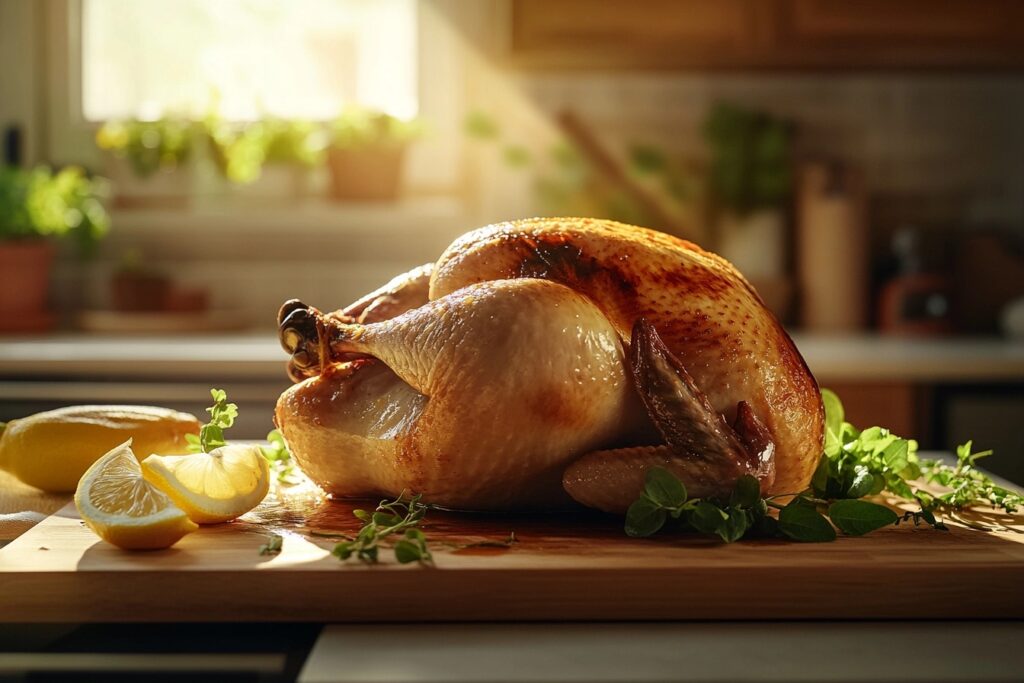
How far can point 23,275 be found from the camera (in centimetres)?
332

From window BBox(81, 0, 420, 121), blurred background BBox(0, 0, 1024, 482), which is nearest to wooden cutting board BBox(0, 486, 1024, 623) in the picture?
blurred background BBox(0, 0, 1024, 482)

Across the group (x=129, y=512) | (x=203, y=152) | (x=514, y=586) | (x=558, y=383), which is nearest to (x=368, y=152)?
(x=203, y=152)

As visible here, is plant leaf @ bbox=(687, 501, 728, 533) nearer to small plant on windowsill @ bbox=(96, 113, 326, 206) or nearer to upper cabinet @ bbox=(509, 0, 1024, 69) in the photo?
upper cabinet @ bbox=(509, 0, 1024, 69)

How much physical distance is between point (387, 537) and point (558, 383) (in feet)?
0.75

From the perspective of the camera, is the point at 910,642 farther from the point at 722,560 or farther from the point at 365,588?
the point at 365,588

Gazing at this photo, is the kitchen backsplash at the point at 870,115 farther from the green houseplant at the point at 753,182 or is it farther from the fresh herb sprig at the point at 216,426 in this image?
the fresh herb sprig at the point at 216,426

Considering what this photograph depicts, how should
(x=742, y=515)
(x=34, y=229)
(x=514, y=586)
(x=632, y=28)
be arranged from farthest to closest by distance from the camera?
(x=34, y=229), (x=632, y=28), (x=742, y=515), (x=514, y=586)

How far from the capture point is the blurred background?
10.6 feet

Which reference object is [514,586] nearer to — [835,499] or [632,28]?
[835,499]

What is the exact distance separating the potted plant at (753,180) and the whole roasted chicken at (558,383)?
2191 millimetres

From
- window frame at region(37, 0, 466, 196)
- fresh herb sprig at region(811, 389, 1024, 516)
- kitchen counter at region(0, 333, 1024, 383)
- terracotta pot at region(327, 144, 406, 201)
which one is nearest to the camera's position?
Result: fresh herb sprig at region(811, 389, 1024, 516)

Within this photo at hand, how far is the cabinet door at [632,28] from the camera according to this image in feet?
10.3

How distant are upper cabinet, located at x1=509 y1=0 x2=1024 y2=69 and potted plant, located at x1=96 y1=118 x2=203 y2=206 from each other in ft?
3.72

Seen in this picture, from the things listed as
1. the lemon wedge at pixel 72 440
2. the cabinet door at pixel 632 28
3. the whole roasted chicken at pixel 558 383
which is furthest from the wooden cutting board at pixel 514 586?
the cabinet door at pixel 632 28
